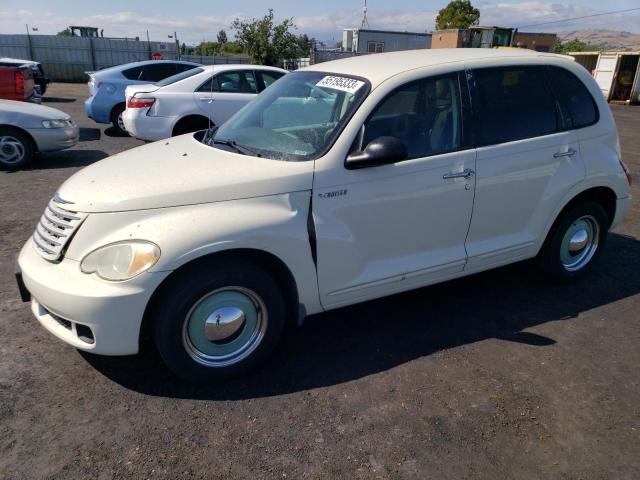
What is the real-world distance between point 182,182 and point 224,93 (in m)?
6.65

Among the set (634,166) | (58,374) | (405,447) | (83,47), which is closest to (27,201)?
(58,374)

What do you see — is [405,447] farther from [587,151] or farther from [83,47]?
[83,47]

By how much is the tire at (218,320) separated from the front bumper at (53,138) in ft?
22.2

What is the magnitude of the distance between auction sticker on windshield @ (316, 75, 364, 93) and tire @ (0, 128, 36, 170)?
21.2 ft

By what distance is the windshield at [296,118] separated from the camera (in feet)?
10.8

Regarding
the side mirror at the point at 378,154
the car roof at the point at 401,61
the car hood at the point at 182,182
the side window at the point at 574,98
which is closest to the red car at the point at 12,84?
the car hood at the point at 182,182

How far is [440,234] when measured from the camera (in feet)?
11.9

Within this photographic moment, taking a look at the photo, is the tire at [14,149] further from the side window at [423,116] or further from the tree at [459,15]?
the tree at [459,15]

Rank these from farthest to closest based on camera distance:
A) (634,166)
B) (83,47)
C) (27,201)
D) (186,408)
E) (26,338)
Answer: (83,47)
(634,166)
(27,201)
(26,338)
(186,408)

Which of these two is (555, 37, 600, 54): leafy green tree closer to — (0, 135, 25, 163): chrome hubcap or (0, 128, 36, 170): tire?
(0, 128, 36, 170): tire

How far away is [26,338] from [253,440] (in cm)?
193

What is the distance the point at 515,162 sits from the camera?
3.80 m

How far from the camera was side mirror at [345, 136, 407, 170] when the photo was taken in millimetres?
3115

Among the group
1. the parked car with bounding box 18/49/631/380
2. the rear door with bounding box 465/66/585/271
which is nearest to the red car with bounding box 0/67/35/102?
the parked car with bounding box 18/49/631/380
